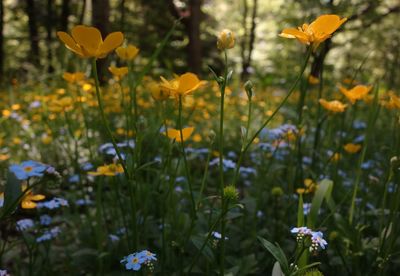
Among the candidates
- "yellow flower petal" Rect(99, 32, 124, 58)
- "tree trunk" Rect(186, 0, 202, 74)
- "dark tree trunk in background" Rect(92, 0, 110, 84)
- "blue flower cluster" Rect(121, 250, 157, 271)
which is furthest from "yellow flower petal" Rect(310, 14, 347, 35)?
"tree trunk" Rect(186, 0, 202, 74)

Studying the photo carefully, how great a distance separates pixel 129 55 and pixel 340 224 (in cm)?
78

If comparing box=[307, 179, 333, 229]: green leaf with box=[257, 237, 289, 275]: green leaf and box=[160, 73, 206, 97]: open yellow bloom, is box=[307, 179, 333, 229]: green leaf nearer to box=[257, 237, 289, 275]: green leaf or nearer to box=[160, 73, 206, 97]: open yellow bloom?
box=[257, 237, 289, 275]: green leaf

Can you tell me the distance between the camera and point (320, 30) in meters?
0.72

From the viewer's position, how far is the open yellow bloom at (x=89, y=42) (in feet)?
2.30

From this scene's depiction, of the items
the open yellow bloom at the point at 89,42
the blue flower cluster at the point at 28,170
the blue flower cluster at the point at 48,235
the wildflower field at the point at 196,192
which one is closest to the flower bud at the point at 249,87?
the wildflower field at the point at 196,192

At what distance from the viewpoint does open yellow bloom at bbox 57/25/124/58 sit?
702mm

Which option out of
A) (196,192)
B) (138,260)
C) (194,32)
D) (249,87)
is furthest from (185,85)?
(194,32)

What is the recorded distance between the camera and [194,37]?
556 cm

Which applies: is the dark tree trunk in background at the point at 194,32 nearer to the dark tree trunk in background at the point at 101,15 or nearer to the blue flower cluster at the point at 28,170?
the dark tree trunk in background at the point at 101,15

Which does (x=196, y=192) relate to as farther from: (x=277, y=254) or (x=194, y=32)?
(x=194, y=32)

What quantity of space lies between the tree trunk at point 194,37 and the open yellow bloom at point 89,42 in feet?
15.6

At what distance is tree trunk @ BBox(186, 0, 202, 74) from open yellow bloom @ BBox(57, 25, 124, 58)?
4766 millimetres

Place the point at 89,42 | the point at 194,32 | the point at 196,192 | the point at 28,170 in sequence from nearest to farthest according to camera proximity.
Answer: the point at 89,42 < the point at 28,170 < the point at 196,192 < the point at 194,32

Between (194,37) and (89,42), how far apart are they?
198 inches
